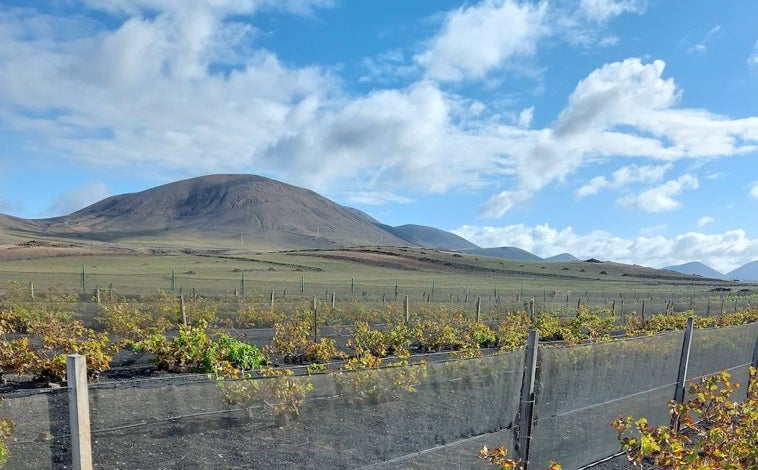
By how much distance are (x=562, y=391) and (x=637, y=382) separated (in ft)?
6.20

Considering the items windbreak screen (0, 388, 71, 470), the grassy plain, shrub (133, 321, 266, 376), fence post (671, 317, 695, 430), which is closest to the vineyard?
windbreak screen (0, 388, 71, 470)

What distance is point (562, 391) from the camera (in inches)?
207

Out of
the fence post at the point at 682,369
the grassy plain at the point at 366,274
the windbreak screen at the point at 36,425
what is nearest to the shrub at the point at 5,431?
the windbreak screen at the point at 36,425

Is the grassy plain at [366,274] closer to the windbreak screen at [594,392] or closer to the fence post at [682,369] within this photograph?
the fence post at [682,369]

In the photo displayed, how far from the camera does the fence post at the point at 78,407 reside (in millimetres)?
2900

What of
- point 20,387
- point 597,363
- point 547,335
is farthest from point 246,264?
point 597,363

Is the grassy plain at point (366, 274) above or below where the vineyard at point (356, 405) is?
below

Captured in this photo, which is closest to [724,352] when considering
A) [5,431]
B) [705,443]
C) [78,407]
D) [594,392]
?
[594,392]

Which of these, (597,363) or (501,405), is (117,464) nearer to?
(501,405)

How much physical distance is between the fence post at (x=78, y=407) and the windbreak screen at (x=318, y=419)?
0.14 metres

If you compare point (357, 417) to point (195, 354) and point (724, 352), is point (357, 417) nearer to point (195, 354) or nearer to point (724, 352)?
point (195, 354)

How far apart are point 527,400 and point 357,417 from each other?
1.72m

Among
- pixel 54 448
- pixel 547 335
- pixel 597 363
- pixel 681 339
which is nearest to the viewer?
pixel 54 448

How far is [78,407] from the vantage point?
2922mm
